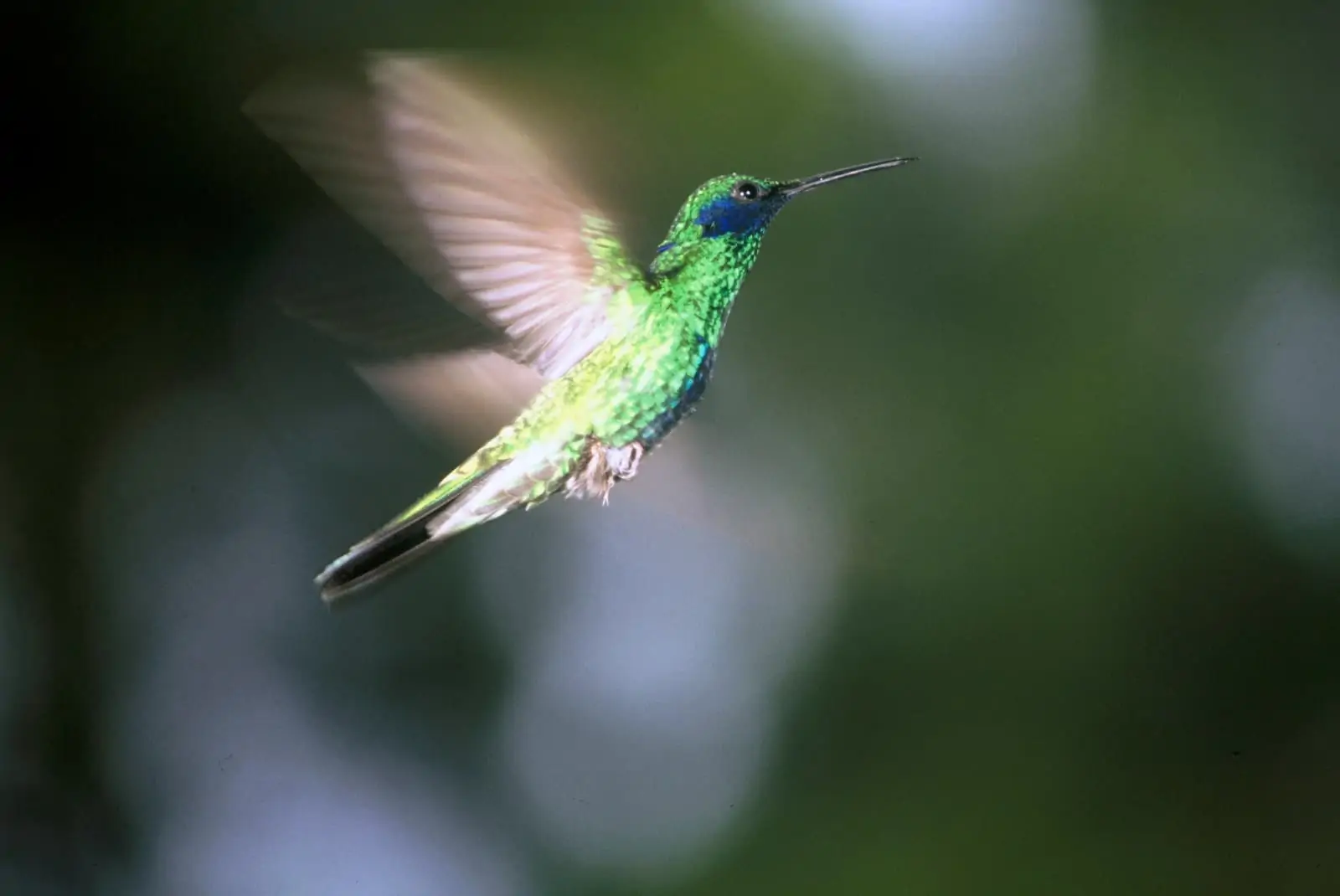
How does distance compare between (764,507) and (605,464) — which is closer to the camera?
(605,464)

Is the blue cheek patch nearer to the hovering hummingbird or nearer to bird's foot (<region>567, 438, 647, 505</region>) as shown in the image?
the hovering hummingbird

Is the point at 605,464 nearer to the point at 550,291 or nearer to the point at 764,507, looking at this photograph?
the point at 550,291

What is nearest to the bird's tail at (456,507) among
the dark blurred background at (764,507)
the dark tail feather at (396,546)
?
the dark tail feather at (396,546)

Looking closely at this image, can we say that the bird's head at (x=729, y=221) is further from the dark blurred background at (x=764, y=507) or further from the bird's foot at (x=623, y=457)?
the dark blurred background at (x=764, y=507)

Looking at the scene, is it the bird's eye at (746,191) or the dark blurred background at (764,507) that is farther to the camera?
the dark blurred background at (764,507)

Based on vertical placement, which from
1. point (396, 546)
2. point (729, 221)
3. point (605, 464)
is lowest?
point (396, 546)

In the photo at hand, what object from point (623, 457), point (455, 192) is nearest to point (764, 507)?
point (623, 457)

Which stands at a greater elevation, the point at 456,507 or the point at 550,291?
the point at 550,291
